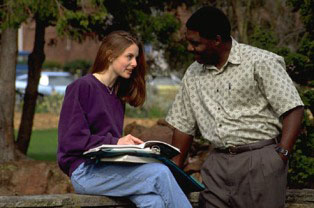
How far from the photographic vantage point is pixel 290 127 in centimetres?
548

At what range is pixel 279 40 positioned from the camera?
14.7 m

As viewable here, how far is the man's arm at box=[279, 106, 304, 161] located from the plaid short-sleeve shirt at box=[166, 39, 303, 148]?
5 centimetres

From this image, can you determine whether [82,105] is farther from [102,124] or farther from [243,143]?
[243,143]

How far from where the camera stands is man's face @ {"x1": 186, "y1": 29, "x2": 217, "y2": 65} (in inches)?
217

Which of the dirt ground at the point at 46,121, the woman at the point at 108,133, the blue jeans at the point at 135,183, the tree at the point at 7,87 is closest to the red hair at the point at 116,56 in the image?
the woman at the point at 108,133

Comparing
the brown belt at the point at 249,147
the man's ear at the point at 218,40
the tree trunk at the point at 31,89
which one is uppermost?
the man's ear at the point at 218,40

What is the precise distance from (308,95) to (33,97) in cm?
635

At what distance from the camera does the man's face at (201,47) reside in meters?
5.52

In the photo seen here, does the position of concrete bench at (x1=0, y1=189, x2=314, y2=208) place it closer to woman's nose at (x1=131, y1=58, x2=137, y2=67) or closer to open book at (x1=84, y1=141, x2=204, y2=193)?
open book at (x1=84, y1=141, x2=204, y2=193)

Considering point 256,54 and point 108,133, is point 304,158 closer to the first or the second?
point 256,54

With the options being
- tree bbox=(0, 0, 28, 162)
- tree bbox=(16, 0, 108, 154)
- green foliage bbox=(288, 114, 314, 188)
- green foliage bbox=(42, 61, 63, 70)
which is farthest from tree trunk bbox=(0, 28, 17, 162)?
green foliage bbox=(42, 61, 63, 70)

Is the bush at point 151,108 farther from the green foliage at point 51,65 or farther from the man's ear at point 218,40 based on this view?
the man's ear at point 218,40

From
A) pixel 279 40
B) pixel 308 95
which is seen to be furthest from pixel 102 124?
pixel 279 40

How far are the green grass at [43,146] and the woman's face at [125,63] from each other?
35.5 ft
